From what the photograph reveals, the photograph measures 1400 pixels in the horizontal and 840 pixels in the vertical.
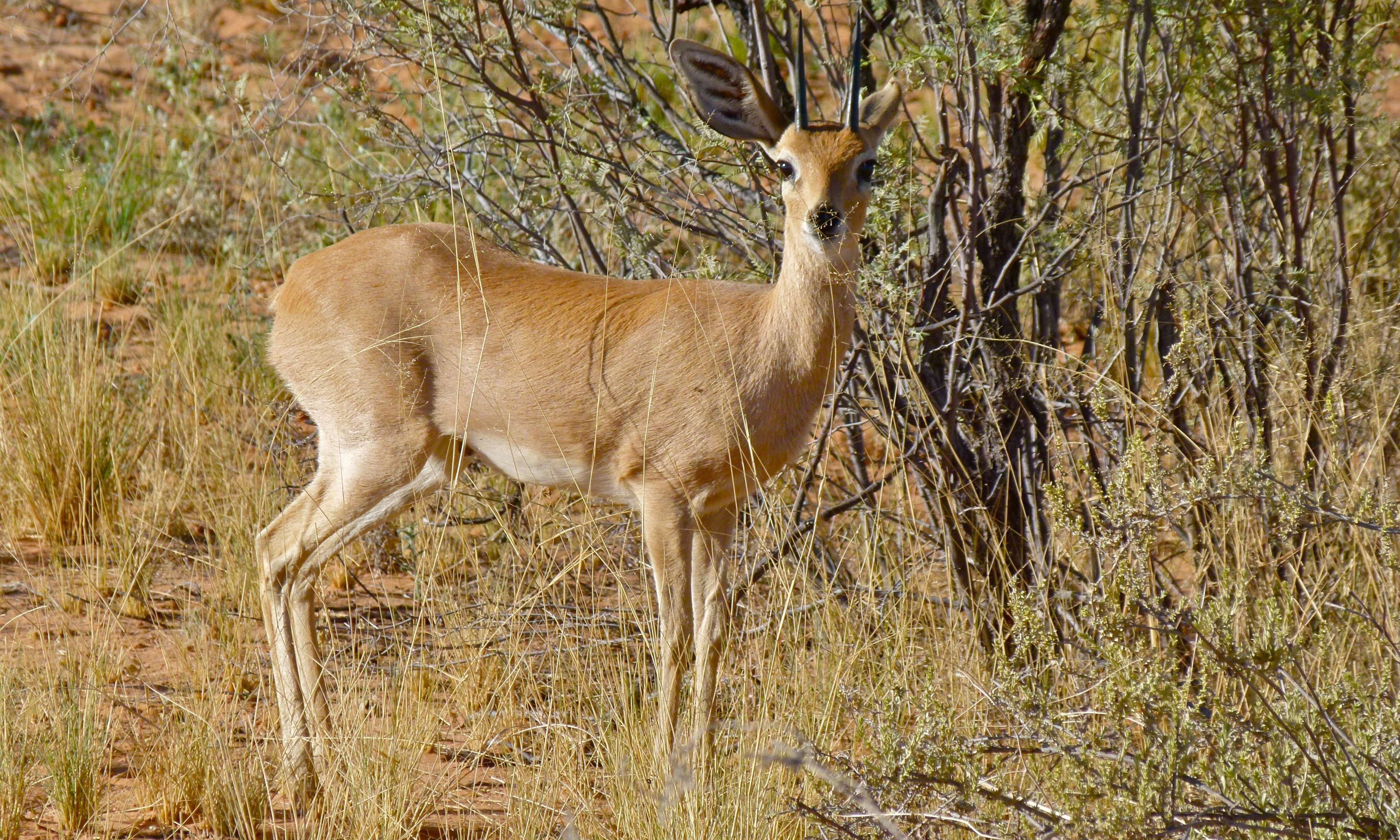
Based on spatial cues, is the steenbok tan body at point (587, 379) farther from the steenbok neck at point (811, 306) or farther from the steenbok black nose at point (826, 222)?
the steenbok black nose at point (826, 222)

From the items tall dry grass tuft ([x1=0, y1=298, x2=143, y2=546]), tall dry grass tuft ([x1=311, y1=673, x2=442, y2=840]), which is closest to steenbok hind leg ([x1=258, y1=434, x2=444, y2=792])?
tall dry grass tuft ([x1=311, y1=673, x2=442, y2=840])

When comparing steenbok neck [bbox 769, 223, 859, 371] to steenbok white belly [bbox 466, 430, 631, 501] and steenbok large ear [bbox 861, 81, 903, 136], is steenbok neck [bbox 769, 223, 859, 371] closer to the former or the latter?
steenbok large ear [bbox 861, 81, 903, 136]

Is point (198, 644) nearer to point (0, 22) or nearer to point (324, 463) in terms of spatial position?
point (324, 463)

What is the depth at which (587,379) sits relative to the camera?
427 centimetres

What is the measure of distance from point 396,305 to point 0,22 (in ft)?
27.7

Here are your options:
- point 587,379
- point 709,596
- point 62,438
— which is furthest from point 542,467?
point 62,438

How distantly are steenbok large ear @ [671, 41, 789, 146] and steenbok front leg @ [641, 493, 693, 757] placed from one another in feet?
4.01

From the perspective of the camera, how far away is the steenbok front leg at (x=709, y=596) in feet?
13.6

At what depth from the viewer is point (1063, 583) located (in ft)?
14.3

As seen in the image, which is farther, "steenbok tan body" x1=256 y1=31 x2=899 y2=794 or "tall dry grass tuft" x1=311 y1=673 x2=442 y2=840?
"steenbok tan body" x1=256 y1=31 x2=899 y2=794

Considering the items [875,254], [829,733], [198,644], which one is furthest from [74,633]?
[875,254]

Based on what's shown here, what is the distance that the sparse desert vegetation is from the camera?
3086 millimetres

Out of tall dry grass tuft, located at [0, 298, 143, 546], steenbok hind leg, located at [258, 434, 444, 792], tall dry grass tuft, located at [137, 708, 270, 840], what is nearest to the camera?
tall dry grass tuft, located at [137, 708, 270, 840]

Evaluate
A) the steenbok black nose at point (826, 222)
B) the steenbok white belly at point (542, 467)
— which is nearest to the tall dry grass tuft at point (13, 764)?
the steenbok white belly at point (542, 467)
